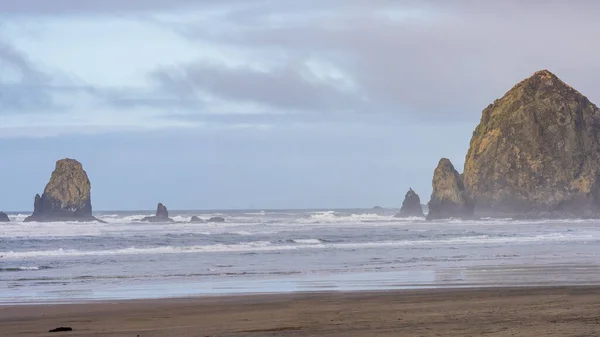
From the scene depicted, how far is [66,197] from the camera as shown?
4075 inches

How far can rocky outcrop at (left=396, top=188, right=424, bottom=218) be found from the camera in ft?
410

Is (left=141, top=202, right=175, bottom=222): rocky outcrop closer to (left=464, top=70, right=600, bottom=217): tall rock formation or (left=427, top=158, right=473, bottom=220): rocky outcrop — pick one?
(left=427, top=158, right=473, bottom=220): rocky outcrop

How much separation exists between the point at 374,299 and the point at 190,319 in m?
4.10

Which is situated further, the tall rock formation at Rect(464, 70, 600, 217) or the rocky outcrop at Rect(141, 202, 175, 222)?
the tall rock formation at Rect(464, 70, 600, 217)

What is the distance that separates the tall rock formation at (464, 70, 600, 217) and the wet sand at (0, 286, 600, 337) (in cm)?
9027

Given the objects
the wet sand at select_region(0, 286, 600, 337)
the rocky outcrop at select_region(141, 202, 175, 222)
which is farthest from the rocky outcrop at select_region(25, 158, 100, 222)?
the wet sand at select_region(0, 286, 600, 337)

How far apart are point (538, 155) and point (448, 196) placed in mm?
13166

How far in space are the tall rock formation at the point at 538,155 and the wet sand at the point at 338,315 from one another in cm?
9027

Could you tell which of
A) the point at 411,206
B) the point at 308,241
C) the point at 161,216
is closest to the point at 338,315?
the point at 308,241

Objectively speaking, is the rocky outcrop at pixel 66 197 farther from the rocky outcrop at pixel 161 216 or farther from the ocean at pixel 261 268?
the ocean at pixel 261 268

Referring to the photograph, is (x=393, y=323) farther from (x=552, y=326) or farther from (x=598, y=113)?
(x=598, y=113)

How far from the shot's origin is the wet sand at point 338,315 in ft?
36.1

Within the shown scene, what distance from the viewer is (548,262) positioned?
26.1 m

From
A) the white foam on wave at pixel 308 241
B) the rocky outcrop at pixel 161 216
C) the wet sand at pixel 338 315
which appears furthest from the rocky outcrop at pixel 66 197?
the wet sand at pixel 338 315
